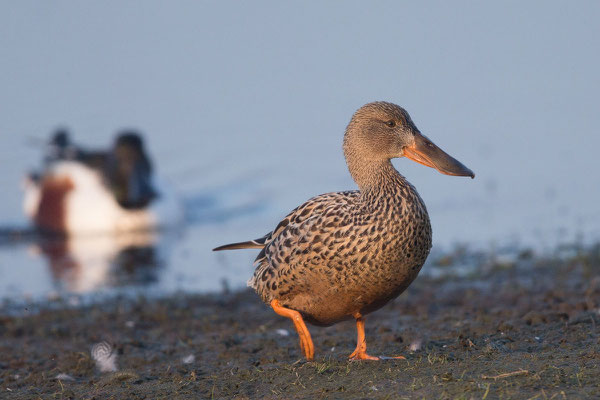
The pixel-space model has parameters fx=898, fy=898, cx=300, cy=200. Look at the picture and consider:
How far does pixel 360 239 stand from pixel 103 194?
9990 millimetres

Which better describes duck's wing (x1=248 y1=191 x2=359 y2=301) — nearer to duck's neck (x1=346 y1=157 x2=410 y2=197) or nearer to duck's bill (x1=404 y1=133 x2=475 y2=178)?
duck's neck (x1=346 y1=157 x2=410 y2=197)

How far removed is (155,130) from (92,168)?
5.12m

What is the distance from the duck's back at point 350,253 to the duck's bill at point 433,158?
238 mm

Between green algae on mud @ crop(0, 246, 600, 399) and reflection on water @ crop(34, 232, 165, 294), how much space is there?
4.58ft

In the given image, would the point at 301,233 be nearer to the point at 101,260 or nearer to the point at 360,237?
the point at 360,237

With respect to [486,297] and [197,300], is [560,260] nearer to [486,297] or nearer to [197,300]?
[486,297]

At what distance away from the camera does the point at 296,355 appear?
5.53m

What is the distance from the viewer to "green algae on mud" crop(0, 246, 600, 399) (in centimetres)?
408

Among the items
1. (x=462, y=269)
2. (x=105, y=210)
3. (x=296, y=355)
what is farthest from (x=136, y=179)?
(x=296, y=355)

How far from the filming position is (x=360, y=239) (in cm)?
461

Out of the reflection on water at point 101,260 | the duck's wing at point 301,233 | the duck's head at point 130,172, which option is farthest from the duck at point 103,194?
the duck's wing at point 301,233

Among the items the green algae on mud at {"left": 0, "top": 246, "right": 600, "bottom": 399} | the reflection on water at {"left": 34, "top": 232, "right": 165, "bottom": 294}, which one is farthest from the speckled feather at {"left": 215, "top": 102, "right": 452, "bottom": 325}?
the reflection on water at {"left": 34, "top": 232, "right": 165, "bottom": 294}

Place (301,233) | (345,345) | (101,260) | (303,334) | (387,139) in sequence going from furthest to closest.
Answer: (101,260) → (345,345) → (387,139) → (303,334) → (301,233)

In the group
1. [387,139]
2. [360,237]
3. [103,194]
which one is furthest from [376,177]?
[103,194]
